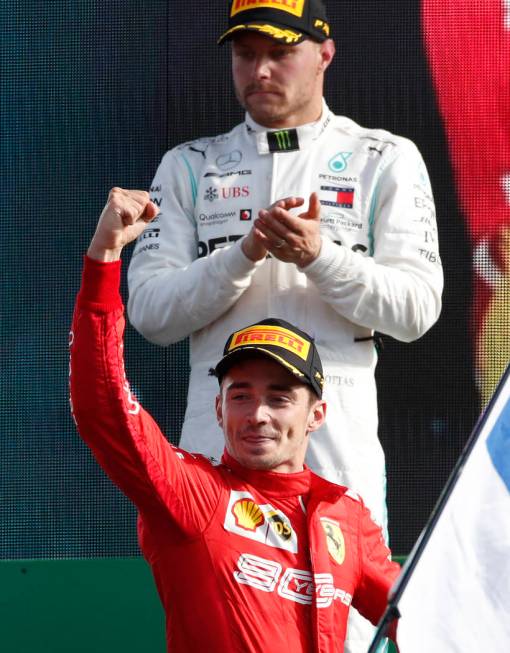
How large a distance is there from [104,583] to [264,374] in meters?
1.57

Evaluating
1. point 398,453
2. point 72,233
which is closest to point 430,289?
point 398,453

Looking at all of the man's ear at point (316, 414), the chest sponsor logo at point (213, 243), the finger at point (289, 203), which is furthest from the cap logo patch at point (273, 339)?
the chest sponsor logo at point (213, 243)

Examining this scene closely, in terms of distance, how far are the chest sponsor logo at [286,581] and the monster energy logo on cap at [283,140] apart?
123cm

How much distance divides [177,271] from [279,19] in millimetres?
664

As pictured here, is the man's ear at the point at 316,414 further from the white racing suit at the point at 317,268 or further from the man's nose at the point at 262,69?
the man's nose at the point at 262,69

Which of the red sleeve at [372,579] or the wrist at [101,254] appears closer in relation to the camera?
the wrist at [101,254]

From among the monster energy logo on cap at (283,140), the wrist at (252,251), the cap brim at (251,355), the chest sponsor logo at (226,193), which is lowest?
the cap brim at (251,355)

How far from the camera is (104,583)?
390cm

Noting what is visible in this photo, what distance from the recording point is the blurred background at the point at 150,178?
3.99 metres

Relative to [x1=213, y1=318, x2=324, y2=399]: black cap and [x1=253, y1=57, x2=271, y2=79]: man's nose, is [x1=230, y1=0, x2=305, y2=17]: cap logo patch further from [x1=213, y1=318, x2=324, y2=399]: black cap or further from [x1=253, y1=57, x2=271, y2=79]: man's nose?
[x1=213, y1=318, x2=324, y2=399]: black cap

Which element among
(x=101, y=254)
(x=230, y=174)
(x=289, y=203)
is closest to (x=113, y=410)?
(x=101, y=254)

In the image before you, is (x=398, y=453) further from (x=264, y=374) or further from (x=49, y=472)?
(x=264, y=374)

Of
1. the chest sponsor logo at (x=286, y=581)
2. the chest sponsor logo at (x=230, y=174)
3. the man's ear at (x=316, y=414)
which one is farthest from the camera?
the chest sponsor logo at (x=230, y=174)

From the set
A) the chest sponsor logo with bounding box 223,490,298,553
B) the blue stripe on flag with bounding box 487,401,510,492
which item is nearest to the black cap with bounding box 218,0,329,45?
the chest sponsor logo with bounding box 223,490,298,553
